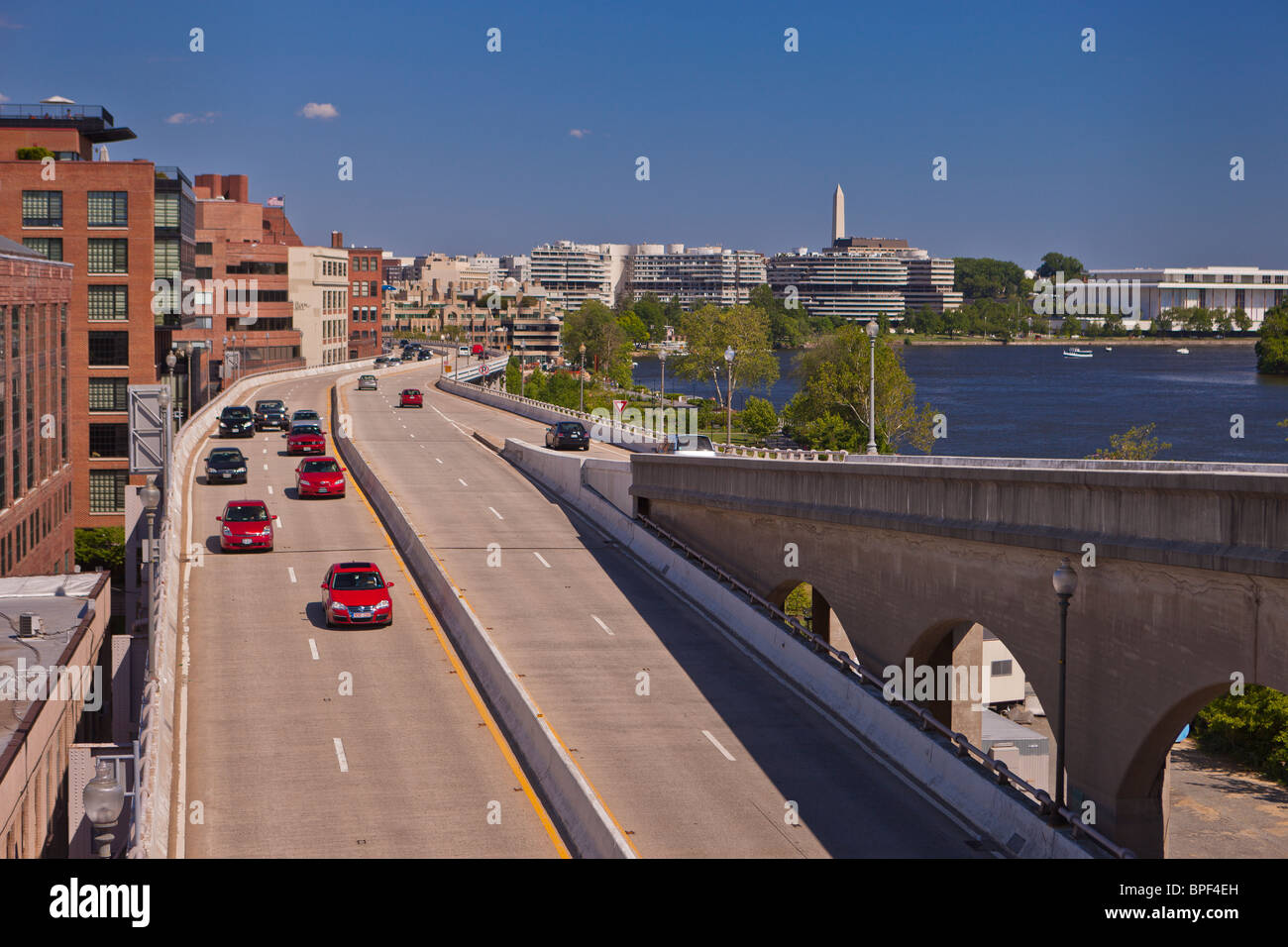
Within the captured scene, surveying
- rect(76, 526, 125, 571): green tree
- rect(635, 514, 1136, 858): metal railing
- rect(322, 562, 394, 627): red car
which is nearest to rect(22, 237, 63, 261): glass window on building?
rect(76, 526, 125, 571): green tree

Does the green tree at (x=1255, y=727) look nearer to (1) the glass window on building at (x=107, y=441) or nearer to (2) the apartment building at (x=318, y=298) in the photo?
(1) the glass window on building at (x=107, y=441)

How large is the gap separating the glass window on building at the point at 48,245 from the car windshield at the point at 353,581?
48.4 m

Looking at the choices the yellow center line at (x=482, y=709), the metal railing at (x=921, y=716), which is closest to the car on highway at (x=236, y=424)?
the yellow center line at (x=482, y=709)

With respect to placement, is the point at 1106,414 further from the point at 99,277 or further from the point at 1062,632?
the point at 1062,632

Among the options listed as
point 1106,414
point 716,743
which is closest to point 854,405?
point 1106,414

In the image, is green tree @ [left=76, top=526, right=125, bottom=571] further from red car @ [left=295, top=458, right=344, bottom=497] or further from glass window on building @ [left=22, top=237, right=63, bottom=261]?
red car @ [left=295, top=458, right=344, bottom=497]

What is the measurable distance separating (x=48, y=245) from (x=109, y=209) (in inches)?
144

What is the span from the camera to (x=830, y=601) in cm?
2872

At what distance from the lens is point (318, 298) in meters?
144

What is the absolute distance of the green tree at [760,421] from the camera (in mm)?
122562

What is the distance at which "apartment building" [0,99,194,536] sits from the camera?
7019 cm

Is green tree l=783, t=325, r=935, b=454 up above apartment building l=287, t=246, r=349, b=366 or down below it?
below

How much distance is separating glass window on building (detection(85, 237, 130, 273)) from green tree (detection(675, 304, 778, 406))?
76.1 metres
